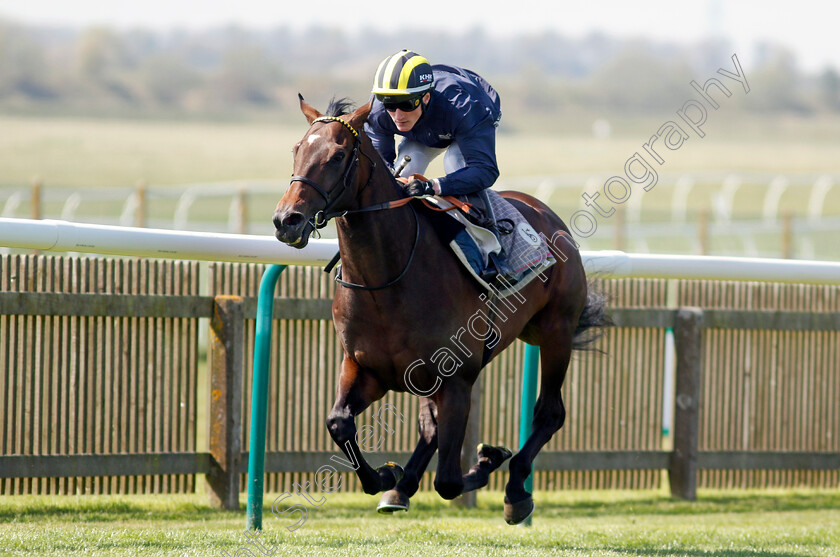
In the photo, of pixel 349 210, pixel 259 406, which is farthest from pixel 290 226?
pixel 259 406

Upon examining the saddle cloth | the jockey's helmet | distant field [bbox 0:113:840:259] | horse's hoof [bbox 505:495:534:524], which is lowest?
horse's hoof [bbox 505:495:534:524]

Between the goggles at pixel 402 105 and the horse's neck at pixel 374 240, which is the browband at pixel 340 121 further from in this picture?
the goggles at pixel 402 105

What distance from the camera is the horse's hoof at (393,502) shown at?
458cm

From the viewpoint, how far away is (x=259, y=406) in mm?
5422

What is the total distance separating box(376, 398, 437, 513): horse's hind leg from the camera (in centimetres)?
460

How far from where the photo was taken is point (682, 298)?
7781 millimetres

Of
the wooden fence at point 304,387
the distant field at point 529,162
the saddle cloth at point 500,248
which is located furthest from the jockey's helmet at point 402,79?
the distant field at point 529,162

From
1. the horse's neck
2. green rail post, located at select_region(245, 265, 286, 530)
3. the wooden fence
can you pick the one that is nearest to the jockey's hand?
the horse's neck

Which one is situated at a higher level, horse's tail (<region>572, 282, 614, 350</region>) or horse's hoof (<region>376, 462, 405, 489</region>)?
horse's tail (<region>572, 282, 614, 350</region>)

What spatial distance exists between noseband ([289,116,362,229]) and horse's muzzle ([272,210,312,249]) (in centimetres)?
9

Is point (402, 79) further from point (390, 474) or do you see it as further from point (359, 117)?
point (390, 474)

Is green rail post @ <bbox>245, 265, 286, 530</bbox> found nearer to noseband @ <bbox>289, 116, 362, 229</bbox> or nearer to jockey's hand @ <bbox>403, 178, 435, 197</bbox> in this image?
jockey's hand @ <bbox>403, 178, 435, 197</bbox>

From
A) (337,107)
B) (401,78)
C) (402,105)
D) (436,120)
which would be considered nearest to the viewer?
(337,107)

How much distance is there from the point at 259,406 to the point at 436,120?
5.92 feet
